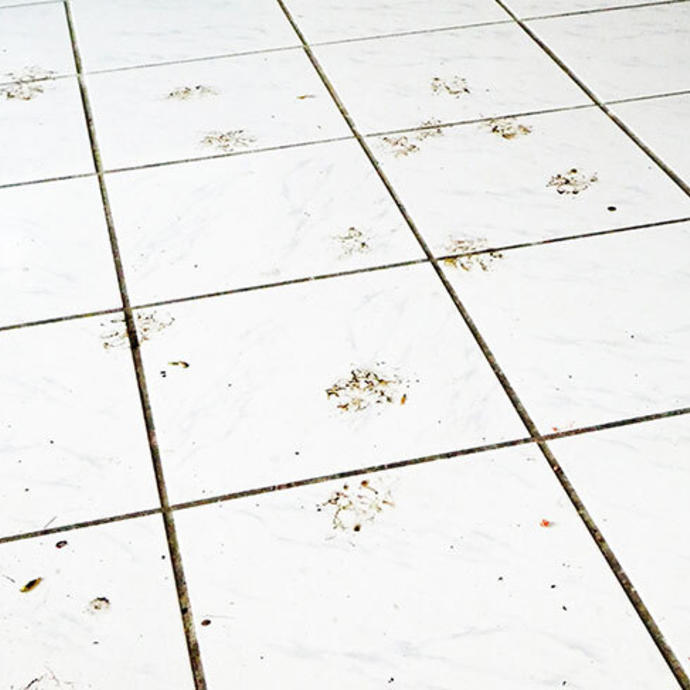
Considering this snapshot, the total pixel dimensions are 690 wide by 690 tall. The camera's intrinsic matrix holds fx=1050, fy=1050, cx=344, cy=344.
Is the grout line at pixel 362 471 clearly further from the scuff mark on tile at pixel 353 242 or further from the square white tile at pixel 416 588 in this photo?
the scuff mark on tile at pixel 353 242

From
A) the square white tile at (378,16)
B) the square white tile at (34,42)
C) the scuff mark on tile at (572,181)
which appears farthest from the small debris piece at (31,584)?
the square white tile at (378,16)

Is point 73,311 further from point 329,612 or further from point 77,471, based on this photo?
point 329,612

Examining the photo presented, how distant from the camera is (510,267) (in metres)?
1.71

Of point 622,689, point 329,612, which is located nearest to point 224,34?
point 329,612

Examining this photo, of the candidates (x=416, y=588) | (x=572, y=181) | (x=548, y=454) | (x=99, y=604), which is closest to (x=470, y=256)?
(x=572, y=181)

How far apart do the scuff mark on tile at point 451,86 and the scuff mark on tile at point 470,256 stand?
1.89ft

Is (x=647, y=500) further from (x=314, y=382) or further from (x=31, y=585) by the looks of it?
(x=31, y=585)

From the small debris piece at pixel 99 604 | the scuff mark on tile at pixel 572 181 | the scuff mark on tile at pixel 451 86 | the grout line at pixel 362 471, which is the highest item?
the small debris piece at pixel 99 604

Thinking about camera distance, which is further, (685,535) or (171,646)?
(685,535)

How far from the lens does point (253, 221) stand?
185 centimetres

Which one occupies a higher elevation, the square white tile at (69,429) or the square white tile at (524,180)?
the square white tile at (69,429)

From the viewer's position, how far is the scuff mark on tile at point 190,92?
2266 mm

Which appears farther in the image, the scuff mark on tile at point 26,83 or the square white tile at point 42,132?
the scuff mark on tile at point 26,83

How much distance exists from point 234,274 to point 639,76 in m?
1.10
